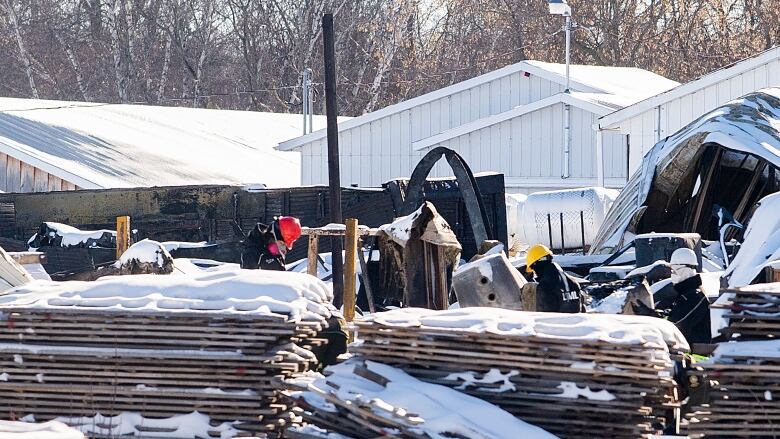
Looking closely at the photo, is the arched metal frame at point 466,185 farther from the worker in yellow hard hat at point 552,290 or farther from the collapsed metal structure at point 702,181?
the worker in yellow hard hat at point 552,290

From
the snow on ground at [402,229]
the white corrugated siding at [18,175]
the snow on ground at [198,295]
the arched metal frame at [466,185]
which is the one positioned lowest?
the snow on ground at [198,295]

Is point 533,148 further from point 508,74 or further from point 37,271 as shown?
point 37,271

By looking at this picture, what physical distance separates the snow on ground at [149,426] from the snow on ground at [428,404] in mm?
751

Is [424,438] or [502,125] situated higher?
[502,125]

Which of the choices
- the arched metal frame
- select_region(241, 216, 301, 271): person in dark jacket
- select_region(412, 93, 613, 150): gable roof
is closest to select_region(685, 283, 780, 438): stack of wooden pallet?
select_region(241, 216, 301, 271): person in dark jacket

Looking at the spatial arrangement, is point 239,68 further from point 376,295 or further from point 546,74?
point 376,295

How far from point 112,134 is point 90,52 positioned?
842 inches

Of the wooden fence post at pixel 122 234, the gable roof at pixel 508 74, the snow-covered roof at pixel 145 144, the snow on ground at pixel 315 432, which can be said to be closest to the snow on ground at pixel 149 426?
the snow on ground at pixel 315 432

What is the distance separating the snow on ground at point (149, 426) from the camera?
878 centimetres

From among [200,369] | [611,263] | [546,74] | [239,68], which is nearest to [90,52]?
[239,68]

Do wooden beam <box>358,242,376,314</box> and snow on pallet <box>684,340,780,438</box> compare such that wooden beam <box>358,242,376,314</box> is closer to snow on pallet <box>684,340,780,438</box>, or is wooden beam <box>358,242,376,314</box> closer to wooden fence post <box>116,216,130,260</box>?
wooden fence post <box>116,216,130,260</box>

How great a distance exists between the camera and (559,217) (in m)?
23.0

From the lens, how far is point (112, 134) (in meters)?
34.0

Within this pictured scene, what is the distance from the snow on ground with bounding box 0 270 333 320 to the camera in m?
8.93
